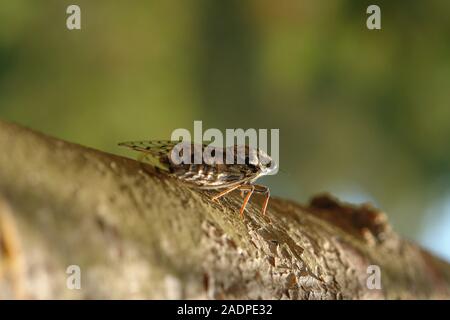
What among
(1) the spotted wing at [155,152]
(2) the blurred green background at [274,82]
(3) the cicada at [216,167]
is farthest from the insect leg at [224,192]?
(2) the blurred green background at [274,82]

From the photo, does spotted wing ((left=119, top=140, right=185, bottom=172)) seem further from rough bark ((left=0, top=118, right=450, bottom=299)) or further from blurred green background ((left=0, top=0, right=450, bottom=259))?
blurred green background ((left=0, top=0, right=450, bottom=259))

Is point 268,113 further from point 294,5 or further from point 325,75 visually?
point 294,5

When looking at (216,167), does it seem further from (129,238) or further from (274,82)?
(274,82)

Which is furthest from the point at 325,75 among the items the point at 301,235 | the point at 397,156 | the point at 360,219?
the point at 301,235

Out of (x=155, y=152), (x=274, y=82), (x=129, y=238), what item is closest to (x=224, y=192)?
(x=155, y=152)

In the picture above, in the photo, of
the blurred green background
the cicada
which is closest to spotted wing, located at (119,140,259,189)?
the cicada
